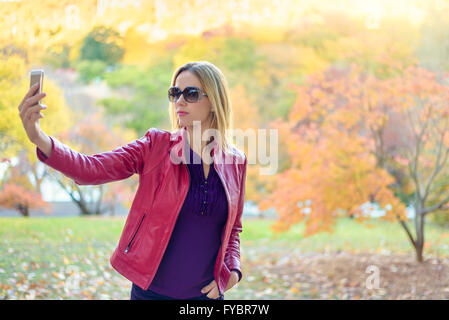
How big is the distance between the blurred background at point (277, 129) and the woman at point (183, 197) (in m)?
2.70

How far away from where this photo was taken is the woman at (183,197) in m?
1.46

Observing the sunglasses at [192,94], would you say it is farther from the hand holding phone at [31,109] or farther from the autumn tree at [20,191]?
the autumn tree at [20,191]

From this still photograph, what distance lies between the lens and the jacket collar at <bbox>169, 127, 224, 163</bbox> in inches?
60.4

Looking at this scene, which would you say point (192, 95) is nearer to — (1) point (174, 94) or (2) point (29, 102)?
(1) point (174, 94)

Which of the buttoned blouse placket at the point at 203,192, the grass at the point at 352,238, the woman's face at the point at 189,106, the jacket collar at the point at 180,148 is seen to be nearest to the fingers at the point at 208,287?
the buttoned blouse placket at the point at 203,192

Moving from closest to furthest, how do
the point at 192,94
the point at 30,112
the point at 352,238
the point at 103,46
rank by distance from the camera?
Result: the point at 30,112 → the point at 192,94 → the point at 103,46 → the point at 352,238

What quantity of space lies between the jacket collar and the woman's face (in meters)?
0.04

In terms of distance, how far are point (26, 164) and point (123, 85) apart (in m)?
1.69

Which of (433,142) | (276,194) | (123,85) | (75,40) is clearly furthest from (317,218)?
(75,40)

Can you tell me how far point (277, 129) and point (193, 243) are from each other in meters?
4.59

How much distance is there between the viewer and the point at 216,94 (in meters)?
1.61

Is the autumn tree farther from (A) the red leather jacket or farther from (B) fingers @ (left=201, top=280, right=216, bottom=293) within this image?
(B) fingers @ (left=201, top=280, right=216, bottom=293)

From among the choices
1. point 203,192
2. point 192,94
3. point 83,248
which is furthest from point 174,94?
point 83,248

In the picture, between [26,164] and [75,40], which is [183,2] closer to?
[75,40]
